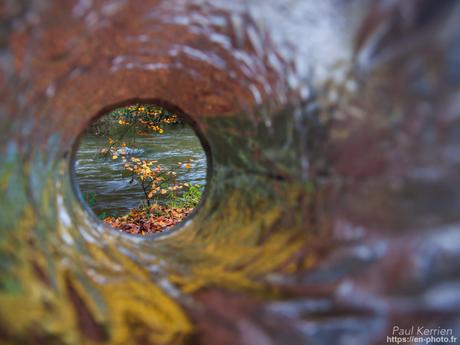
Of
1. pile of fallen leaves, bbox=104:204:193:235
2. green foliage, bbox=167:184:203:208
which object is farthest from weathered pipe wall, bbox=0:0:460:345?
green foliage, bbox=167:184:203:208

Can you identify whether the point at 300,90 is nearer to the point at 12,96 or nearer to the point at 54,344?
the point at 12,96

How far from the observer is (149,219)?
5.09 metres

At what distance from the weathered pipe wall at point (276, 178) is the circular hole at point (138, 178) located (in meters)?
3.45

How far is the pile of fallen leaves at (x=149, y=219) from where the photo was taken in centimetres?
470

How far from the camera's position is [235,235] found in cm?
136

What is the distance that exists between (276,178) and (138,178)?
17.3ft

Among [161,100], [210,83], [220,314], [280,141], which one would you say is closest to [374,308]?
[220,314]

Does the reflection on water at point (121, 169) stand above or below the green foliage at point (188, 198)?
above

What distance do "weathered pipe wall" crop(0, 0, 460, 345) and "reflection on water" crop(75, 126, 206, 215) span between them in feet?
15.2

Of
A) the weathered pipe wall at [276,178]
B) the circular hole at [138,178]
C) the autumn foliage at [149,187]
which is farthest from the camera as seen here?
the circular hole at [138,178]

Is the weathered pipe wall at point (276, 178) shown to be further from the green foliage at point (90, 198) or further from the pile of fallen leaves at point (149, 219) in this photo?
the green foliage at point (90, 198)

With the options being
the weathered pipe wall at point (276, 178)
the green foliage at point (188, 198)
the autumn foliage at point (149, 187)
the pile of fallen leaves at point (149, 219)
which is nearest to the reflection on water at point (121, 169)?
the autumn foliage at point (149, 187)

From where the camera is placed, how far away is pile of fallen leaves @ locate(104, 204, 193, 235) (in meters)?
4.70

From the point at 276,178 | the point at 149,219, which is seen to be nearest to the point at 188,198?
the point at 149,219
